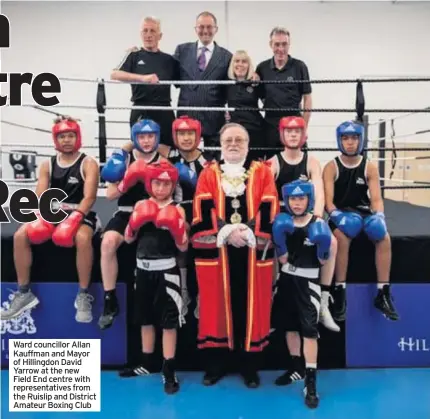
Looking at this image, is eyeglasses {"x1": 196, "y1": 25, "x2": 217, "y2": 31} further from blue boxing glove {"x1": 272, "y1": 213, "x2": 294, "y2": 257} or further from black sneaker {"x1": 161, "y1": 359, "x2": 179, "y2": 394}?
black sneaker {"x1": 161, "y1": 359, "x2": 179, "y2": 394}

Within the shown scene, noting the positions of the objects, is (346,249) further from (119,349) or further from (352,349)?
(119,349)

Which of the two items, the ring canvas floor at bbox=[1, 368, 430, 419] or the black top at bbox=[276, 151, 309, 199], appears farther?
the black top at bbox=[276, 151, 309, 199]

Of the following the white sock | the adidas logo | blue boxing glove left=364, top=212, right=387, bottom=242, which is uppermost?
the adidas logo

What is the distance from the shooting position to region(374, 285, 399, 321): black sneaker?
2516 mm

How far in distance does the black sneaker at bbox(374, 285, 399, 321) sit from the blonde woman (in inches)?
47.3

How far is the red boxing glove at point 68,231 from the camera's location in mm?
2457

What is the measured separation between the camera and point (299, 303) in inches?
93.4

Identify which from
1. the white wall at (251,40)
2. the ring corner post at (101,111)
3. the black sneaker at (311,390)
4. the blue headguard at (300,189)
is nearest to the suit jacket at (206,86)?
the ring corner post at (101,111)

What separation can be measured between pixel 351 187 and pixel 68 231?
1525 millimetres

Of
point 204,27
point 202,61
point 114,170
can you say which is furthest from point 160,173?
point 204,27

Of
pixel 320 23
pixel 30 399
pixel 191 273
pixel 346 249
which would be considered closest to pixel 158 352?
pixel 191 273

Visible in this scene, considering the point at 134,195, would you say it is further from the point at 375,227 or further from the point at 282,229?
A: the point at 375,227

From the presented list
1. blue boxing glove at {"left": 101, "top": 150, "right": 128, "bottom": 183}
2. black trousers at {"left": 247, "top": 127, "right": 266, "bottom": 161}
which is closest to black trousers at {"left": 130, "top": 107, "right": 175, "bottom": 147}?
black trousers at {"left": 247, "top": 127, "right": 266, "bottom": 161}

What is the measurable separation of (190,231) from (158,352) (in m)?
0.73
